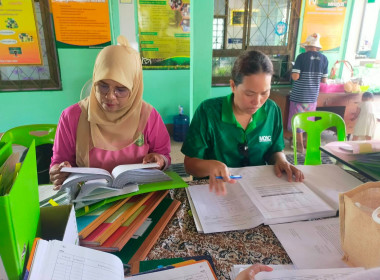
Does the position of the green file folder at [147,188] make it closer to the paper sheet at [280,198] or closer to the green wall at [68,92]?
the paper sheet at [280,198]

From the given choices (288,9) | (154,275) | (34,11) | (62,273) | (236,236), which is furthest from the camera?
(288,9)

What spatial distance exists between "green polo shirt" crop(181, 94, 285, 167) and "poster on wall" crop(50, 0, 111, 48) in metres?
2.41

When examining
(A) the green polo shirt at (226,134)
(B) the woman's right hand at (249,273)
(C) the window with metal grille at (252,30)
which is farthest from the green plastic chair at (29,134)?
(C) the window with metal grille at (252,30)

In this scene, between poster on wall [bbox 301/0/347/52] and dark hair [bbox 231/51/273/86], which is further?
poster on wall [bbox 301/0/347/52]

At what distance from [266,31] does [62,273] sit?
3926mm

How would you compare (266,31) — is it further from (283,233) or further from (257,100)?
(283,233)

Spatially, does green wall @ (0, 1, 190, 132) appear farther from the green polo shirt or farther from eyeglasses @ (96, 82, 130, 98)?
the green polo shirt

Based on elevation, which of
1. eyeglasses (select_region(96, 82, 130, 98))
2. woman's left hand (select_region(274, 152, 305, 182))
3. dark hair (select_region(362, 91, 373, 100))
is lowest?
dark hair (select_region(362, 91, 373, 100))

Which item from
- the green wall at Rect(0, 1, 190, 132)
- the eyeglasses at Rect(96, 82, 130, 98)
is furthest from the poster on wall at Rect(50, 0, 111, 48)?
the eyeglasses at Rect(96, 82, 130, 98)

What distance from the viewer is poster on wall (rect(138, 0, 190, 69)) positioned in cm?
337

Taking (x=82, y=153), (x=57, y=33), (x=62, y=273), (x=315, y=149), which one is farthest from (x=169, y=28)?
(x=62, y=273)

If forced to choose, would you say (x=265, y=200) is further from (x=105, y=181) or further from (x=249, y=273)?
(x=105, y=181)

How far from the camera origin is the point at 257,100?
126cm

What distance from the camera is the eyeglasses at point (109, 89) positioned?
129cm
